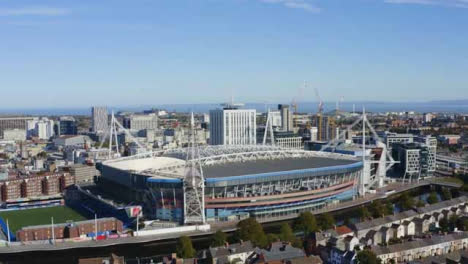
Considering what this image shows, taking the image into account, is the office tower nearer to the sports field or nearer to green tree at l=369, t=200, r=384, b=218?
the sports field

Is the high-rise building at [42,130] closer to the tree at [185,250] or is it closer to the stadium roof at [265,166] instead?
the stadium roof at [265,166]

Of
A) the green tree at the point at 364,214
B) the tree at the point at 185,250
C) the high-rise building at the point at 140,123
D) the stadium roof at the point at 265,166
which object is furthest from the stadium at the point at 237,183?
the high-rise building at the point at 140,123

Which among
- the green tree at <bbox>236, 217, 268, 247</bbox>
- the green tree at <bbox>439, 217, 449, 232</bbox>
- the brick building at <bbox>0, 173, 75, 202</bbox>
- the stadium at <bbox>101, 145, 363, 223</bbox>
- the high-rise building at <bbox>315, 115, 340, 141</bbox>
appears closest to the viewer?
the green tree at <bbox>236, 217, 268, 247</bbox>

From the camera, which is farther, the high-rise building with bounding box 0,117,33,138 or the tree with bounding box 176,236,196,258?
the high-rise building with bounding box 0,117,33,138

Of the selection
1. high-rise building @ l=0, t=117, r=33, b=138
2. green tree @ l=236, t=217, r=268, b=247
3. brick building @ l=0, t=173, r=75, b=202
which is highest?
high-rise building @ l=0, t=117, r=33, b=138

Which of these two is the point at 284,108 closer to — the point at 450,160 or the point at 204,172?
the point at 450,160

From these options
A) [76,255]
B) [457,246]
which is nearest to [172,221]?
[76,255]

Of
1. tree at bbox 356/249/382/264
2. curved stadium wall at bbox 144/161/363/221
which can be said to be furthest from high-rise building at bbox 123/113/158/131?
tree at bbox 356/249/382/264
